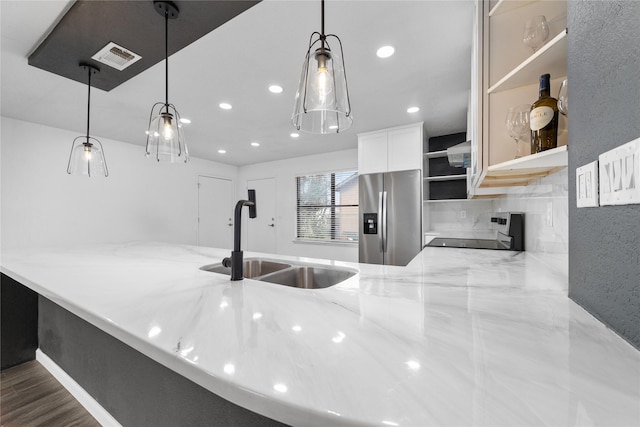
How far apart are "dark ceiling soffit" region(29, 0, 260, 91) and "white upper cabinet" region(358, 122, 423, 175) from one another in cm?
254

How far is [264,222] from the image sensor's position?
5.75 metres

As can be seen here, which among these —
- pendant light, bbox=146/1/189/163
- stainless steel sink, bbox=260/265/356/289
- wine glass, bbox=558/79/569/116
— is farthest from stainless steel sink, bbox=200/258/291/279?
wine glass, bbox=558/79/569/116

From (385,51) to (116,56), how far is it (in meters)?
1.94

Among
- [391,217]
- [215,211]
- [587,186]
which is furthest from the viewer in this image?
[215,211]

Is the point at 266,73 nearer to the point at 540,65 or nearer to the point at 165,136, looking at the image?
the point at 165,136

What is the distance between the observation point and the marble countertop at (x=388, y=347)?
35 cm

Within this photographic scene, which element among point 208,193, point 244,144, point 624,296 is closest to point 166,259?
point 624,296

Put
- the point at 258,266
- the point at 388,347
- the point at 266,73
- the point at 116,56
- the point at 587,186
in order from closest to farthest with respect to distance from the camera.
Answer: the point at 388,347 → the point at 587,186 → the point at 258,266 → the point at 116,56 → the point at 266,73

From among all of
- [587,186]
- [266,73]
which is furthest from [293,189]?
[587,186]

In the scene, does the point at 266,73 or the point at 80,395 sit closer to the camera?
the point at 80,395

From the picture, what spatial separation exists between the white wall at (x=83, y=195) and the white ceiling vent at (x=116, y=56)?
7.13 ft

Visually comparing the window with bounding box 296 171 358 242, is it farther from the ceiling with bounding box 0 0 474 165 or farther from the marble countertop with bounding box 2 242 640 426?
the marble countertop with bounding box 2 242 640 426

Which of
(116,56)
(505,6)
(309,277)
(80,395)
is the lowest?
(80,395)

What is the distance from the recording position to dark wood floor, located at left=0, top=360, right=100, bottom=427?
1.39 meters
